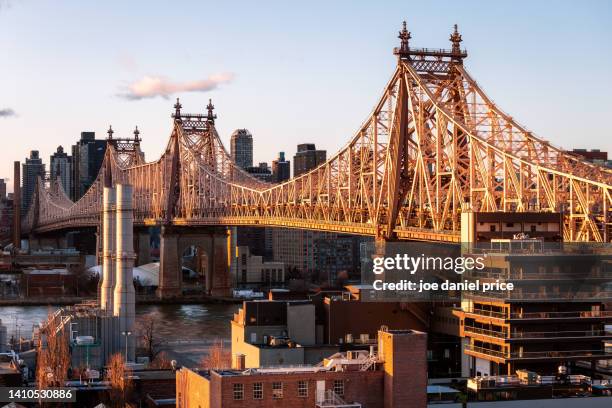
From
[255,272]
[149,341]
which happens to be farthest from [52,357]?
[255,272]

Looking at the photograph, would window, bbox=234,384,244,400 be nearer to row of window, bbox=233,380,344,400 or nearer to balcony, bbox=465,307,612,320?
row of window, bbox=233,380,344,400

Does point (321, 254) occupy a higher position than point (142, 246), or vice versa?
point (142, 246)

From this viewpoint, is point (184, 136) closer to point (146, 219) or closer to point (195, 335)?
point (146, 219)

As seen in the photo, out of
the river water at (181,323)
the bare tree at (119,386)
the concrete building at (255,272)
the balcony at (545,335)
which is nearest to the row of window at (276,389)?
the balcony at (545,335)

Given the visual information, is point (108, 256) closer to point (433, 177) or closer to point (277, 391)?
point (433, 177)

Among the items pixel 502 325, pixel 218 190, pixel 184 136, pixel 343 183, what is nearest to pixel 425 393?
pixel 502 325

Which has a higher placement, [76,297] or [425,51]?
[425,51]
